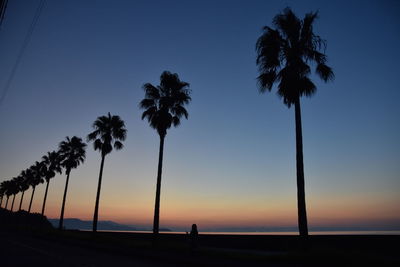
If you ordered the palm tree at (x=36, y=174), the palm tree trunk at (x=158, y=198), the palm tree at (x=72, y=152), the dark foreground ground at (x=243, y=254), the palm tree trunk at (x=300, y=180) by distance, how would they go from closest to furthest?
the dark foreground ground at (x=243, y=254) → the palm tree trunk at (x=300, y=180) → the palm tree trunk at (x=158, y=198) → the palm tree at (x=72, y=152) → the palm tree at (x=36, y=174)

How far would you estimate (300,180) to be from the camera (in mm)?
14102

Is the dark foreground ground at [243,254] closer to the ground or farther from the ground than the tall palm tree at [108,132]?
closer to the ground

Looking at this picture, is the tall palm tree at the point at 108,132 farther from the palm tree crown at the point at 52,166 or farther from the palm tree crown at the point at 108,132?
the palm tree crown at the point at 52,166

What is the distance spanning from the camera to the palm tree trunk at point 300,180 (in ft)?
43.7

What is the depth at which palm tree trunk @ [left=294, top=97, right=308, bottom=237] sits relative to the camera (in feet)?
43.7

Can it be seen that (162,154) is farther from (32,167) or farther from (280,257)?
(32,167)

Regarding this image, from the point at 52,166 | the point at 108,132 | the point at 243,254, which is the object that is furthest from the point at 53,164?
the point at 243,254

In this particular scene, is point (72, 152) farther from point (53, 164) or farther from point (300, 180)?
point (300, 180)

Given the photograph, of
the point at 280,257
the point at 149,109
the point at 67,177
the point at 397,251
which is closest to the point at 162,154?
the point at 149,109

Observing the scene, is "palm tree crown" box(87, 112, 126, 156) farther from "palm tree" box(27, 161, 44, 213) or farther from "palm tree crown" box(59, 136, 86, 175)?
"palm tree" box(27, 161, 44, 213)

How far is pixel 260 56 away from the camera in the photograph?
16.6 metres

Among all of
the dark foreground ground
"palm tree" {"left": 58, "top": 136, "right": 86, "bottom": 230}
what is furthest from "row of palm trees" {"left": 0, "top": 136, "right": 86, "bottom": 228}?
the dark foreground ground

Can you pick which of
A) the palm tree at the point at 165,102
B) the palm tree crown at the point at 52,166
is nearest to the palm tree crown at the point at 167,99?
the palm tree at the point at 165,102

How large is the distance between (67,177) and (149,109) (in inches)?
1104
